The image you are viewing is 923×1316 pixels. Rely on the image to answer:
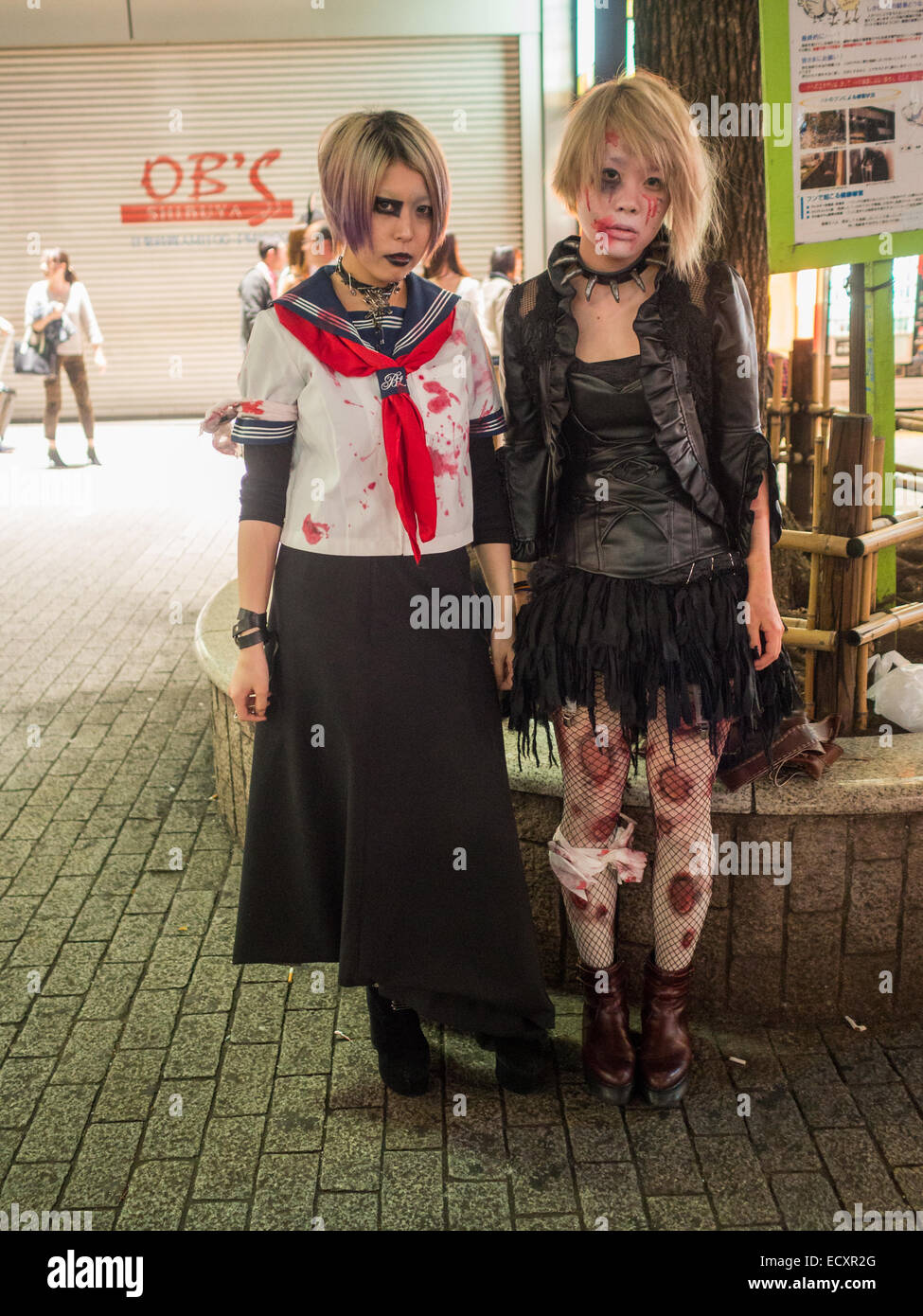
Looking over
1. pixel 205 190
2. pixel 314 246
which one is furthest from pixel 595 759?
pixel 205 190

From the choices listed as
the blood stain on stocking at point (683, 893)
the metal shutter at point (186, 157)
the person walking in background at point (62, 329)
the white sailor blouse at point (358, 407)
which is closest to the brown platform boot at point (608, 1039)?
the blood stain on stocking at point (683, 893)

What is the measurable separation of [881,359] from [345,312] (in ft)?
6.72

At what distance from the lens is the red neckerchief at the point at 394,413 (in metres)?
2.39

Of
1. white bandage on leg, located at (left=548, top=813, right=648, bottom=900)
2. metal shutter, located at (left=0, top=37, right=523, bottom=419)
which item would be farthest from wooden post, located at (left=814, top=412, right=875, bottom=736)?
metal shutter, located at (left=0, top=37, right=523, bottom=419)

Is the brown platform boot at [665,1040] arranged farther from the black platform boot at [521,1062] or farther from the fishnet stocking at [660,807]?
the black platform boot at [521,1062]

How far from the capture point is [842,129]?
3.52 metres

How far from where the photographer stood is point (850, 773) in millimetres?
2984

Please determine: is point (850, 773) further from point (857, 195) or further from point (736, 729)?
point (857, 195)

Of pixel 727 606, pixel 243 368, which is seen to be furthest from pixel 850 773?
pixel 243 368

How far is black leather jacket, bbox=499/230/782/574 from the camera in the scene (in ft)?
8.01

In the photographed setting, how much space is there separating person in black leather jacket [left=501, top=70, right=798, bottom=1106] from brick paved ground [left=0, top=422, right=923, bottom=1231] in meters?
0.23

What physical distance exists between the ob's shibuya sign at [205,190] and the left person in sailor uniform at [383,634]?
13.0 m

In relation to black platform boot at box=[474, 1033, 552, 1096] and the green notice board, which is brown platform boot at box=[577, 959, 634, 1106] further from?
the green notice board

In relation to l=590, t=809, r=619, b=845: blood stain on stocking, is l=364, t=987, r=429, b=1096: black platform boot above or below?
below
